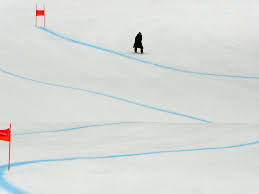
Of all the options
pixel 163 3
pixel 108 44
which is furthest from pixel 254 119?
pixel 163 3

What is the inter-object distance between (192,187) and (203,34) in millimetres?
13884

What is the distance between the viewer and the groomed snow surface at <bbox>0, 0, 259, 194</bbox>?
17.8 ft

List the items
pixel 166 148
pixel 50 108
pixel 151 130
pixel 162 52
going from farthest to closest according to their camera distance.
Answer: pixel 162 52, pixel 50 108, pixel 151 130, pixel 166 148

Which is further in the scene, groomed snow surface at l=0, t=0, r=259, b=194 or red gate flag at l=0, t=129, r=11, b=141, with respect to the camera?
groomed snow surface at l=0, t=0, r=259, b=194

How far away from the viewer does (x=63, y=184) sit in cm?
496

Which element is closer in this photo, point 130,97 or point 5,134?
point 5,134

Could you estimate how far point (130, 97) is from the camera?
35.4 feet

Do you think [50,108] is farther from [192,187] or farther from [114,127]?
[192,187]

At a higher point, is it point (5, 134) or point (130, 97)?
point (5, 134)

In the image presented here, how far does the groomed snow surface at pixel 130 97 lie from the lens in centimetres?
542

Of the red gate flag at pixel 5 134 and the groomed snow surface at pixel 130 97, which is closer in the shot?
the red gate flag at pixel 5 134

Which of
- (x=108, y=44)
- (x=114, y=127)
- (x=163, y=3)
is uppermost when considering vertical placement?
(x=163, y=3)

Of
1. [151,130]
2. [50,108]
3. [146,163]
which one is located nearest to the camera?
[146,163]

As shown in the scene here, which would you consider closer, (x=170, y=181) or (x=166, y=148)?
(x=170, y=181)
